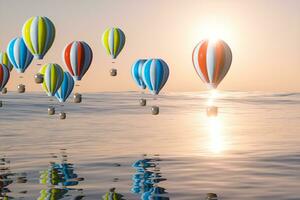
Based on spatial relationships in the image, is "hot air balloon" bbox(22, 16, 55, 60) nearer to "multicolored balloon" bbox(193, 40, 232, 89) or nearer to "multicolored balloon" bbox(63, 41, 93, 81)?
"multicolored balloon" bbox(63, 41, 93, 81)

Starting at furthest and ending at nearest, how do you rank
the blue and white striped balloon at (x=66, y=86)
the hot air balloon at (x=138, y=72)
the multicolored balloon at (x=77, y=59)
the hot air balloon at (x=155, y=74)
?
the hot air balloon at (x=138, y=72), the blue and white striped balloon at (x=66, y=86), the hot air balloon at (x=155, y=74), the multicolored balloon at (x=77, y=59)

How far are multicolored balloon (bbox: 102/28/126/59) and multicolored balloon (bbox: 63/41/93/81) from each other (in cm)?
832

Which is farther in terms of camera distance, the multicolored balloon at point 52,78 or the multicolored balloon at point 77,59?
the multicolored balloon at point 52,78

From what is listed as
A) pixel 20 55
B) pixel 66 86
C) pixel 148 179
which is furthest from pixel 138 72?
pixel 148 179

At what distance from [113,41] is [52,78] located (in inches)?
459

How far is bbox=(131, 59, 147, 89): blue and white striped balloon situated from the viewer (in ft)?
294

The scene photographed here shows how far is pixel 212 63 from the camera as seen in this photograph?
2763 inches

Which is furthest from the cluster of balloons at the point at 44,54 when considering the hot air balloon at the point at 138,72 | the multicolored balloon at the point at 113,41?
the hot air balloon at the point at 138,72

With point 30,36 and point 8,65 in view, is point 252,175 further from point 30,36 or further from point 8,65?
point 8,65

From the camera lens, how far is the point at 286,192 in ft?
164

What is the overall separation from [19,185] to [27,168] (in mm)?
11734

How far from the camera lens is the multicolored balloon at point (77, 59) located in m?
82.1

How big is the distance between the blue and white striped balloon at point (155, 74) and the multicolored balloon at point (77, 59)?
22.2 ft

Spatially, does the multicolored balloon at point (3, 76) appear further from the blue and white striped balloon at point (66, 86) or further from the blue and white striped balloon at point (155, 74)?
the blue and white striped balloon at point (155, 74)
